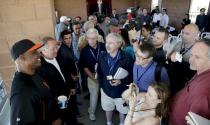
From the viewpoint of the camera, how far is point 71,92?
269 centimetres

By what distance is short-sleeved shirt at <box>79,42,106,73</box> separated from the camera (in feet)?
9.27

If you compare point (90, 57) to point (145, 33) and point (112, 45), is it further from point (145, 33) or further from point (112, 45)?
point (145, 33)

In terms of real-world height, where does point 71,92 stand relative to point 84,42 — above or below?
below

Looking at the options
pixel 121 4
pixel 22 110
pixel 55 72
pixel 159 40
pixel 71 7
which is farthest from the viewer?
pixel 121 4

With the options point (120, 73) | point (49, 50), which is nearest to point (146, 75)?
point (120, 73)

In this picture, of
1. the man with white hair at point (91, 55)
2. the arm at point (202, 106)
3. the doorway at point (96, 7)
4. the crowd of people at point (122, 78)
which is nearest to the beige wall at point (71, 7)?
the doorway at point (96, 7)

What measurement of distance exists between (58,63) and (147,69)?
3.49 ft

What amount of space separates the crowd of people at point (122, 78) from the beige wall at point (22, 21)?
32cm

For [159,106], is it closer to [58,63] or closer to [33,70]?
[33,70]

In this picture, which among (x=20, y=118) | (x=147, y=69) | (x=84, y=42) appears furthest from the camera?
(x=84, y=42)

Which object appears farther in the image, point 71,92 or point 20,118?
point 71,92

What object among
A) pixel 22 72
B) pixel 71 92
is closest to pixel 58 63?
pixel 71 92

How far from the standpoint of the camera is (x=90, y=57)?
2.83 m

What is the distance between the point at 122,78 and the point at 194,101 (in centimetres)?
109
